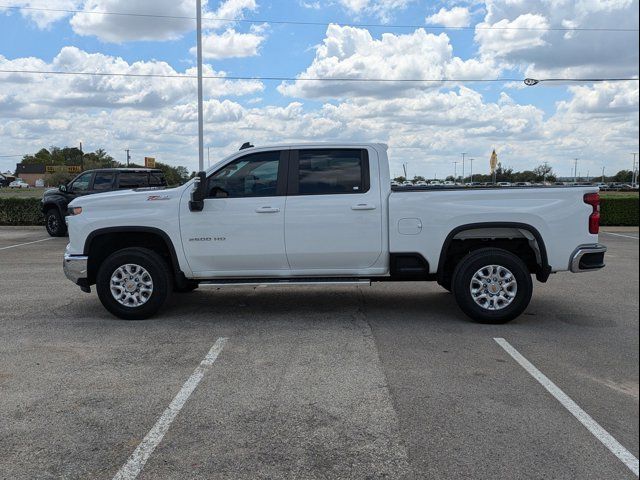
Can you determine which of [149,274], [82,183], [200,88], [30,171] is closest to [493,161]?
[200,88]

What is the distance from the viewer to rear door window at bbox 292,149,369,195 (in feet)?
21.9

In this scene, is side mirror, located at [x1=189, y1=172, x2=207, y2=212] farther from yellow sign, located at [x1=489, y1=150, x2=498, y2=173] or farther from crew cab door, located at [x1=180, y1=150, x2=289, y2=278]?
yellow sign, located at [x1=489, y1=150, x2=498, y2=173]

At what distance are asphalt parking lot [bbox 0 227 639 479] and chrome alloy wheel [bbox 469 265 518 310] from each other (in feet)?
0.94

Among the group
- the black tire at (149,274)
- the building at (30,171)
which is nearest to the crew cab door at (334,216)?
the black tire at (149,274)

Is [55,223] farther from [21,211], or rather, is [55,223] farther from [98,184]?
[21,211]

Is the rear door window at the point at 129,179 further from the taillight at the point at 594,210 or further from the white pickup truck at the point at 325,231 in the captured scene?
the taillight at the point at 594,210

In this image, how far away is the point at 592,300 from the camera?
805 cm

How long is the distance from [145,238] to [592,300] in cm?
620

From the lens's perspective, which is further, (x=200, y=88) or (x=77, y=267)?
(x=200, y=88)

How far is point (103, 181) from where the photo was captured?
615 inches

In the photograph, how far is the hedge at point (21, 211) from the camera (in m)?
20.3

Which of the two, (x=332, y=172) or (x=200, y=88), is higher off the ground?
(x=200, y=88)

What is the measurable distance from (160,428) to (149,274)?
3.01 metres

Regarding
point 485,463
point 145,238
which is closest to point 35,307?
point 145,238
